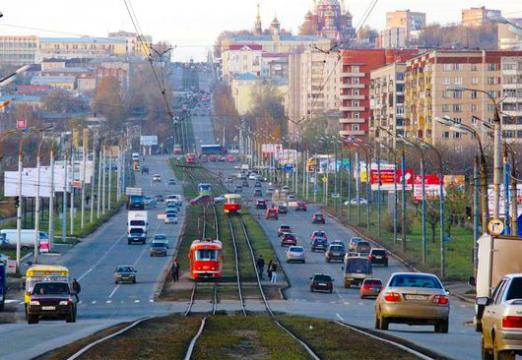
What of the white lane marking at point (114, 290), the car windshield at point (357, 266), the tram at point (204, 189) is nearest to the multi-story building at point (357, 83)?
the tram at point (204, 189)

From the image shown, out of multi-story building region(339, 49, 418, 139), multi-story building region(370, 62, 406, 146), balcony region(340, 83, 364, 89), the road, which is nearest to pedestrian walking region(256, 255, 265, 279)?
the road

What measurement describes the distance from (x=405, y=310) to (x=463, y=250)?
5320cm

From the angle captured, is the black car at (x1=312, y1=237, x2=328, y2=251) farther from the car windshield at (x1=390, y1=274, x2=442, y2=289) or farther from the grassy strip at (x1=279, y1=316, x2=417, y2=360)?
the car windshield at (x1=390, y1=274, x2=442, y2=289)

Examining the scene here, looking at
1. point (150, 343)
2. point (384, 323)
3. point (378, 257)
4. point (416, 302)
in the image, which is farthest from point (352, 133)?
point (150, 343)

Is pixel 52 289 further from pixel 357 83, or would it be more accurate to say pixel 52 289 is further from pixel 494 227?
pixel 357 83

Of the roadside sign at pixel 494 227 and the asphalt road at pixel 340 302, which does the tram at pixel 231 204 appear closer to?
the asphalt road at pixel 340 302

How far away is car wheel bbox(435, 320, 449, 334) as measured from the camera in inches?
1208

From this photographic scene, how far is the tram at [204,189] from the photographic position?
12425cm

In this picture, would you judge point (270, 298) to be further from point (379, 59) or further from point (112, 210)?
point (379, 59)

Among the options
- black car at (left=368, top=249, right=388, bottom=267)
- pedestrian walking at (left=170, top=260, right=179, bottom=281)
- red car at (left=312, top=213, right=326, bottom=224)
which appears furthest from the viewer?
red car at (left=312, top=213, right=326, bottom=224)

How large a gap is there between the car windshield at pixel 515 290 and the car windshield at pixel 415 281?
32.6ft

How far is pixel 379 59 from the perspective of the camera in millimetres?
182375

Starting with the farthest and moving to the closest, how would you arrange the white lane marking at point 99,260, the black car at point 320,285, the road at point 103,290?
the white lane marking at point 99,260, the black car at point 320,285, the road at point 103,290

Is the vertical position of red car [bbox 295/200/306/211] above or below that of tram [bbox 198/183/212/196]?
below
